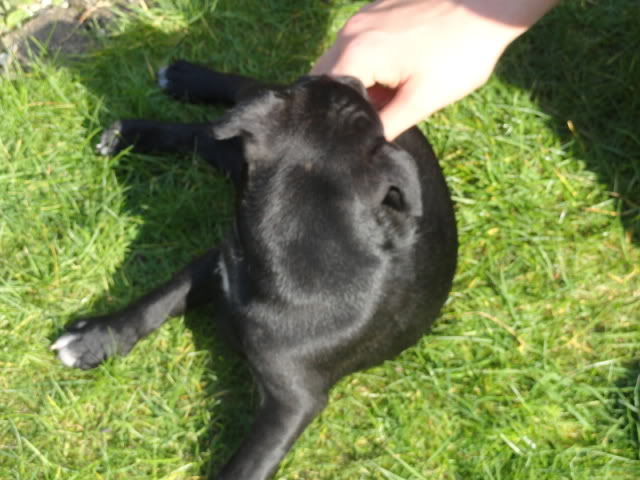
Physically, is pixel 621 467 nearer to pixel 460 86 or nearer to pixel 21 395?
pixel 460 86

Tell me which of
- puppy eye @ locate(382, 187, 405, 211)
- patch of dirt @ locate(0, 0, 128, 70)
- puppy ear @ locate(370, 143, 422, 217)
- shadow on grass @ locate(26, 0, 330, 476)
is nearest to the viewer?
puppy ear @ locate(370, 143, 422, 217)

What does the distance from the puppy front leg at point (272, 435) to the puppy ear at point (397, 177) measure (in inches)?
36.5

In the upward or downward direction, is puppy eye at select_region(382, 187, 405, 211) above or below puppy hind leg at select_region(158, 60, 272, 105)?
above

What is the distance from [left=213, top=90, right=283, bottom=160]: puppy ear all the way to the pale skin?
420 millimetres

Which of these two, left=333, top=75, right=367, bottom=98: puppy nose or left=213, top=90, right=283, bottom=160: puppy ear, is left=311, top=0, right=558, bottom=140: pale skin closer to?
left=333, top=75, right=367, bottom=98: puppy nose

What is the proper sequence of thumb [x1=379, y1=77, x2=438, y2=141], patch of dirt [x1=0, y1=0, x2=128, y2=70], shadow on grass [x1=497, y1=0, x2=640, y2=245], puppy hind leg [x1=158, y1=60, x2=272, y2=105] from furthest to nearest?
1. patch of dirt [x1=0, y1=0, x2=128, y2=70]
2. shadow on grass [x1=497, y1=0, x2=640, y2=245]
3. puppy hind leg [x1=158, y1=60, x2=272, y2=105]
4. thumb [x1=379, y1=77, x2=438, y2=141]

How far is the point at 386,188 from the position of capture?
2.90m

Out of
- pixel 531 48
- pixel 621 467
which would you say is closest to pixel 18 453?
pixel 621 467

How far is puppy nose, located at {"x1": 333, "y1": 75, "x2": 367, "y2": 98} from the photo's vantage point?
3.07 m

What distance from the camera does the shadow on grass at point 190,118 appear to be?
3.79 metres

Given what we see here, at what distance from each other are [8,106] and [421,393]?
2.61 metres

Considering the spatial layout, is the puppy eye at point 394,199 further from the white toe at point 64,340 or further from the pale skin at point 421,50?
the white toe at point 64,340

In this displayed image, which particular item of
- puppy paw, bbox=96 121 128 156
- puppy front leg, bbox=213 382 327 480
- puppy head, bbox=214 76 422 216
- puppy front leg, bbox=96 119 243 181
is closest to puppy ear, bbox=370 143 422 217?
puppy head, bbox=214 76 422 216

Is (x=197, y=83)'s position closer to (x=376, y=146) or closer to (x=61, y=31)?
(x=61, y=31)
